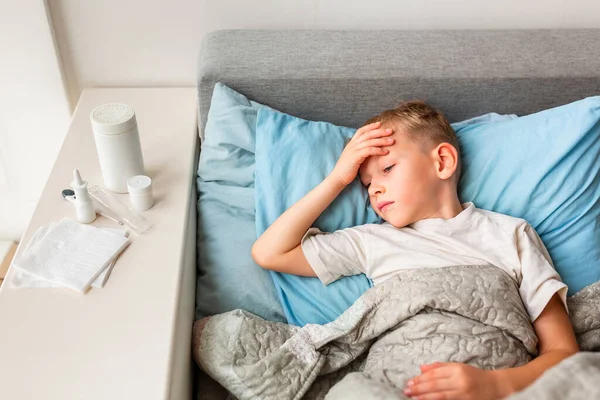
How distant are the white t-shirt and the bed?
0.28m

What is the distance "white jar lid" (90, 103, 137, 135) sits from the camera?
3.81 feet

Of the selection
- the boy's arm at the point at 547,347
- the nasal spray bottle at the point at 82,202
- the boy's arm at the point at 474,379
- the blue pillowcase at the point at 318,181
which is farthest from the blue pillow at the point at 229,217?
the boy's arm at the point at 547,347

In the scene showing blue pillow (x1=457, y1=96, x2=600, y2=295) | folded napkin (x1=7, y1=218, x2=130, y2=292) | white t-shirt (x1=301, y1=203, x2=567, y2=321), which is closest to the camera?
folded napkin (x1=7, y1=218, x2=130, y2=292)

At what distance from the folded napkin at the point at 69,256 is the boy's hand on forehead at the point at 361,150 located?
0.46 metres

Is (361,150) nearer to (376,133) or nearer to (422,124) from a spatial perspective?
(376,133)

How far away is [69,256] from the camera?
1104mm

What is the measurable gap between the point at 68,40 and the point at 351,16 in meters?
0.76

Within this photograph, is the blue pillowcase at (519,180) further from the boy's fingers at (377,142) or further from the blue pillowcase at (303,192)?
the boy's fingers at (377,142)

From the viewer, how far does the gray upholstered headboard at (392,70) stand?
141 centimetres

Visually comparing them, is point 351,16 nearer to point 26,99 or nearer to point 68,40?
point 68,40

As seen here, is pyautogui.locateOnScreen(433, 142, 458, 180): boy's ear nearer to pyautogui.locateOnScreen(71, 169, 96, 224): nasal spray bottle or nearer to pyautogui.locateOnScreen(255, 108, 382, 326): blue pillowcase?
pyautogui.locateOnScreen(255, 108, 382, 326): blue pillowcase

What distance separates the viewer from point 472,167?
135cm

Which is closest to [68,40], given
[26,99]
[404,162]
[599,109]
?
[26,99]

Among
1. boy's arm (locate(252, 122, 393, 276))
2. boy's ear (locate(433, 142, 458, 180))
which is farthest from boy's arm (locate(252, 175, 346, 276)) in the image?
boy's ear (locate(433, 142, 458, 180))
